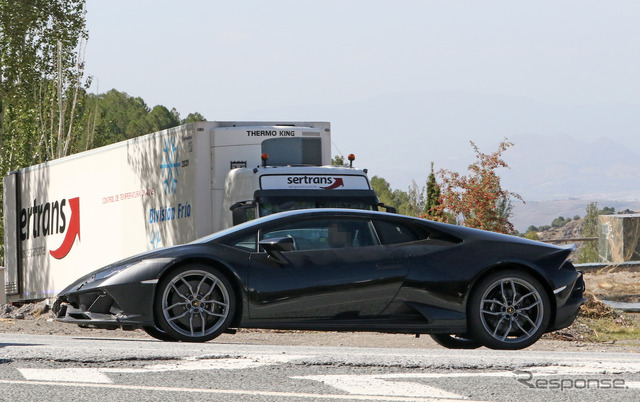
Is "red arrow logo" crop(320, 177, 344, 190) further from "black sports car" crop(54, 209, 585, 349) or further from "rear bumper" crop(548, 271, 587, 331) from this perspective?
"rear bumper" crop(548, 271, 587, 331)

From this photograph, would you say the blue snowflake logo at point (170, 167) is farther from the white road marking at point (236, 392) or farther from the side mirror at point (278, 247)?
the white road marking at point (236, 392)

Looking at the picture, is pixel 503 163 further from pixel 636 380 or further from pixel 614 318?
pixel 636 380

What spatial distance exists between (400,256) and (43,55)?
120 feet

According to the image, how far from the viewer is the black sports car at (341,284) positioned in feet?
29.8

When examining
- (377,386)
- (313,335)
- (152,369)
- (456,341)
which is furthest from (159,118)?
(377,386)

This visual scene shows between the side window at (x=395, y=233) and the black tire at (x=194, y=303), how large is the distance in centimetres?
142

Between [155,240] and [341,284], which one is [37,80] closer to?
[155,240]

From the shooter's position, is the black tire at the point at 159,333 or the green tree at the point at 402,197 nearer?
the black tire at the point at 159,333

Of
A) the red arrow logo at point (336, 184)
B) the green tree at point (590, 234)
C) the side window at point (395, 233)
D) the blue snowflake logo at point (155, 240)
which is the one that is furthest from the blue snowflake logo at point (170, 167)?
the green tree at point (590, 234)

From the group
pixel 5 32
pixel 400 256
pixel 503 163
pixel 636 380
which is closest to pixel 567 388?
pixel 636 380

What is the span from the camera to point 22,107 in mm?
45125

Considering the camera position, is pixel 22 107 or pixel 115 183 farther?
pixel 22 107

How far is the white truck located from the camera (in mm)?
15789

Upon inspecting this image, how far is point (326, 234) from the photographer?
944cm
